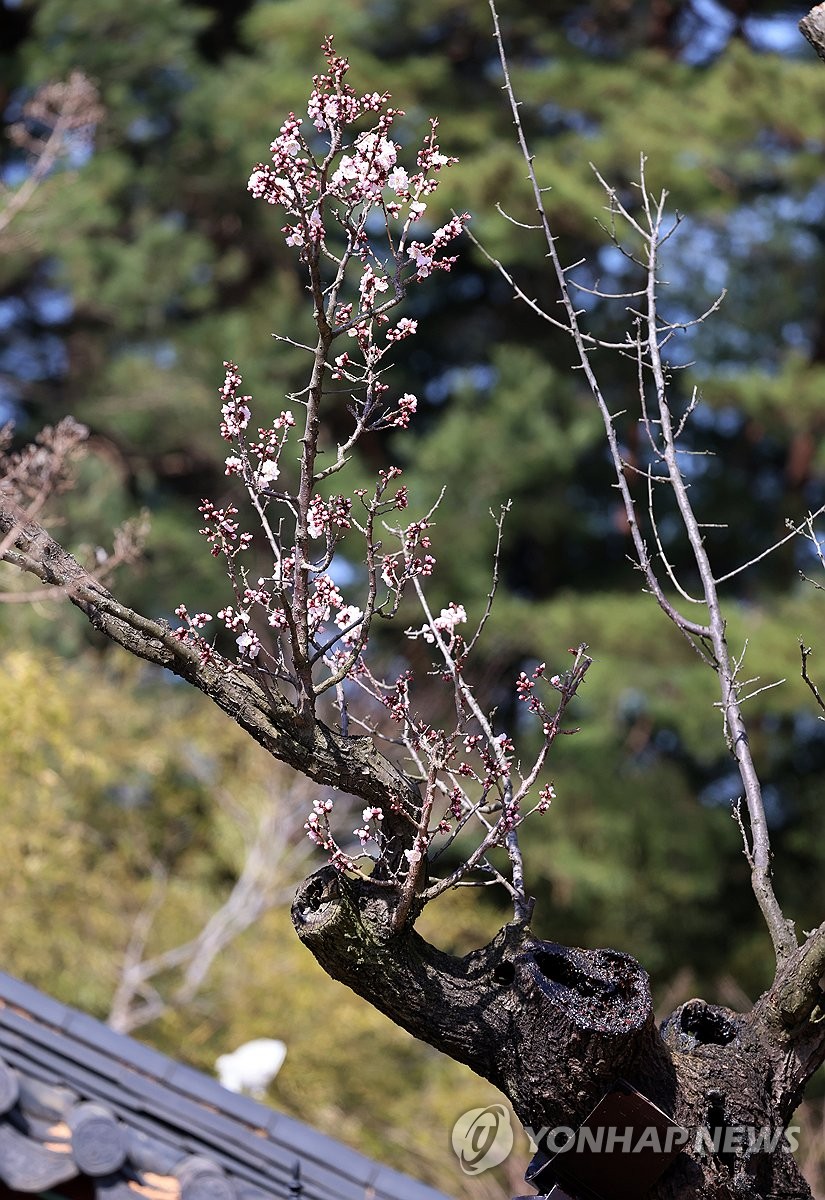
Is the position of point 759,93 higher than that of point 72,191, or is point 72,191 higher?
point 759,93

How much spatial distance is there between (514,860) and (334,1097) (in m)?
6.29

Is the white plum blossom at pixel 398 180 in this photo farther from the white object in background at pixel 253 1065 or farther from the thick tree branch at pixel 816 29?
the white object in background at pixel 253 1065

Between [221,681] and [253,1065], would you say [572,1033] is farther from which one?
[253,1065]

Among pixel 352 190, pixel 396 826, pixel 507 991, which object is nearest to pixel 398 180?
pixel 352 190

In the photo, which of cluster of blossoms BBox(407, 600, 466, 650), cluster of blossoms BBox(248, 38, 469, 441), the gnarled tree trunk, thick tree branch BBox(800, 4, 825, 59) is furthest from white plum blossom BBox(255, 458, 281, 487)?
thick tree branch BBox(800, 4, 825, 59)

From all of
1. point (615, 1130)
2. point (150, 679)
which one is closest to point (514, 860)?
point (615, 1130)

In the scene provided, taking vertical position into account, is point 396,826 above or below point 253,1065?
below

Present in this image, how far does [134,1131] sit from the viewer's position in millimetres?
2732

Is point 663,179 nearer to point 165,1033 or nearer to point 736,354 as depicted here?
point 736,354

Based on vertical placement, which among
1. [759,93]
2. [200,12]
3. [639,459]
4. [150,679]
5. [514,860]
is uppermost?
[200,12]

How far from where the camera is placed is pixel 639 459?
10281mm

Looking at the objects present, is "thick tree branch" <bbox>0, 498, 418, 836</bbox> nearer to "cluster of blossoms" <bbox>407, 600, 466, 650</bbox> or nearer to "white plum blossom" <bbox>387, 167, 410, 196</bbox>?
"cluster of blossoms" <bbox>407, 600, 466, 650</bbox>

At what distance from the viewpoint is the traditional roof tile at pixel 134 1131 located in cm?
262

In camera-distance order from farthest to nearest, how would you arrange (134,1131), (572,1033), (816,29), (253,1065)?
1. (253,1065)
2. (134,1131)
3. (816,29)
4. (572,1033)
